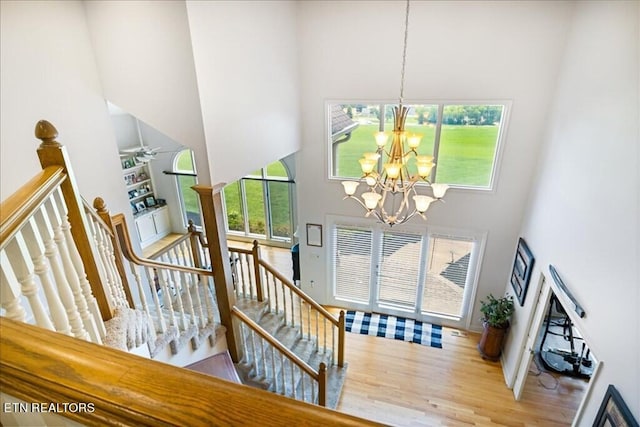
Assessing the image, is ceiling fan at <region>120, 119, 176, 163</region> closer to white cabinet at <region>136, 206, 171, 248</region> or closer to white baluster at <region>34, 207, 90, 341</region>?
white cabinet at <region>136, 206, 171, 248</region>

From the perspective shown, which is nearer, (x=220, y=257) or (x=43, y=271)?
(x=43, y=271)

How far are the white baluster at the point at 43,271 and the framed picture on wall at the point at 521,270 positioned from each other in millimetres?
4858

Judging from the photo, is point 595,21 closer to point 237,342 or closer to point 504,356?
point 504,356

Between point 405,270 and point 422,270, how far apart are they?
0.29 m

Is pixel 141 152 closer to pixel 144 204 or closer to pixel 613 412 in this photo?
pixel 144 204

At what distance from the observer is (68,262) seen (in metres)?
1.38

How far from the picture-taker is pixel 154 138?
8.19 m

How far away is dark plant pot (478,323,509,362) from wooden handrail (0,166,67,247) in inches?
217

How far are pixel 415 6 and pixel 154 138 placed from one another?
22.1 feet

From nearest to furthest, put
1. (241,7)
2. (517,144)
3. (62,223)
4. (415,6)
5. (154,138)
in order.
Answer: (62,223) < (241,7) < (415,6) < (517,144) < (154,138)

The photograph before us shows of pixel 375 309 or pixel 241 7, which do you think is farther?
pixel 375 309

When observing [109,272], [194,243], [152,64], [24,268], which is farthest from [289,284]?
[24,268]

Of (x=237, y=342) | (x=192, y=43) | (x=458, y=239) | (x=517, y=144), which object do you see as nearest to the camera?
(x=192, y=43)

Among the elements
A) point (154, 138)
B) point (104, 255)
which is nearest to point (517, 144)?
point (104, 255)
